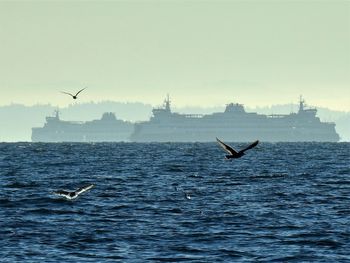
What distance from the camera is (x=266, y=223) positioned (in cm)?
3575

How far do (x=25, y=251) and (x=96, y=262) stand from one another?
3.02 m

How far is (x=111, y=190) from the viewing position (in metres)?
53.6

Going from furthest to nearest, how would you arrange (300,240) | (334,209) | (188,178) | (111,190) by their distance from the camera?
(188,178)
(111,190)
(334,209)
(300,240)

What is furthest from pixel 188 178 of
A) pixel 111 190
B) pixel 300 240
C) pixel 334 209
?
pixel 300 240

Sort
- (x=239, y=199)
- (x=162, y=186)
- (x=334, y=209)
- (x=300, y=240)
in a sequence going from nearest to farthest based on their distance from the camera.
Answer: (x=300, y=240) → (x=334, y=209) → (x=239, y=199) → (x=162, y=186)

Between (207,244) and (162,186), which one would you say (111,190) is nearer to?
(162,186)

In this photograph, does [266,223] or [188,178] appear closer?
[266,223]

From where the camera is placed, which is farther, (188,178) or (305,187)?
(188,178)

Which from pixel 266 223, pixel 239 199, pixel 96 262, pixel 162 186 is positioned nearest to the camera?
pixel 96 262

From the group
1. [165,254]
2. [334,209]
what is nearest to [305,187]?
[334,209]

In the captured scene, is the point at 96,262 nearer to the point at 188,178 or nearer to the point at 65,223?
the point at 65,223

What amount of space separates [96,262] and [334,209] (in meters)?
17.3

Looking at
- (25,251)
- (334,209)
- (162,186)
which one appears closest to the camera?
(25,251)

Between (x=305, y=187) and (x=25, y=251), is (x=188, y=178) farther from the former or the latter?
(x=25, y=251)
